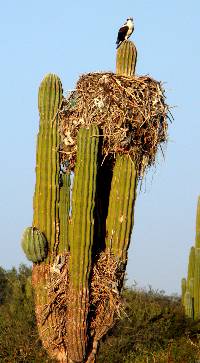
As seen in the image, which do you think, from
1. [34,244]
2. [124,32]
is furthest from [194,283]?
[34,244]

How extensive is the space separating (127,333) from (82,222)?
540 inches

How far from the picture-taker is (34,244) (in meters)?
11.3

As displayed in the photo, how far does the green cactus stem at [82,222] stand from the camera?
11094 mm

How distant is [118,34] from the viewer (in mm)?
12672

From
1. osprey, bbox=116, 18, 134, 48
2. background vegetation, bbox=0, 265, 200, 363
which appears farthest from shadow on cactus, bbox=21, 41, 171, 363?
background vegetation, bbox=0, 265, 200, 363

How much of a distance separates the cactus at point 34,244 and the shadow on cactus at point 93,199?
0.08 meters

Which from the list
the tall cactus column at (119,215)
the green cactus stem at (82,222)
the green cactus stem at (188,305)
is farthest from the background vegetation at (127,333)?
the green cactus stem at (82,222)

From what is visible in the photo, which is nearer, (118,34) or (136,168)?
(136,168)

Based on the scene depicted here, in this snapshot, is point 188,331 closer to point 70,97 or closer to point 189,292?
point 189,292

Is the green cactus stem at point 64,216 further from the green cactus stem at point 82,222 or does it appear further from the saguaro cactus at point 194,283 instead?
the saguaro cactus at point 194,283

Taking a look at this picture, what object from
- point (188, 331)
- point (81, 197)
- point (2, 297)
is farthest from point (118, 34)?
point (2, 297)

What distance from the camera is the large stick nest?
37.5ft

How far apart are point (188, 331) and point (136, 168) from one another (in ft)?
43.9

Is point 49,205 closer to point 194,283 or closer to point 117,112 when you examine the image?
point 117,112
